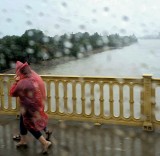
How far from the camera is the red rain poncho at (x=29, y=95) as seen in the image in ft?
17.0

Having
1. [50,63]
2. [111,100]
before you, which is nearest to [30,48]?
[50,63]

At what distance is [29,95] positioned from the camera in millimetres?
5223

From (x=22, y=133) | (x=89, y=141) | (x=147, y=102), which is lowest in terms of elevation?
(x=89, y=141)

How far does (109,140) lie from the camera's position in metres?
5.82

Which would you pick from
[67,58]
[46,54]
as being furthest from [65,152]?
[67,58]

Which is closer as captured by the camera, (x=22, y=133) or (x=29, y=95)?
(x=29, y=95)

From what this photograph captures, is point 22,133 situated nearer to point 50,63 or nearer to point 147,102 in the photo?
point 147,102

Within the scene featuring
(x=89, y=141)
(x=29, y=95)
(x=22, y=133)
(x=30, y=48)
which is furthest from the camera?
(x=30, y=48)

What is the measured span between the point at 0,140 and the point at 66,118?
155 centimetres

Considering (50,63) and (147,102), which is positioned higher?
(50,63)

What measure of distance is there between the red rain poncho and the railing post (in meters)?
1.90

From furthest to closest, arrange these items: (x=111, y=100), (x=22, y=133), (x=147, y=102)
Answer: (x=111, y=100)
(x=147, y=102)
(x=22, y=133)

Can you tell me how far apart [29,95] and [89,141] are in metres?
1.30

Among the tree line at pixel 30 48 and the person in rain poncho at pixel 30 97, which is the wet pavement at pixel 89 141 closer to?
the person in rain poncho at pixel 30 97
